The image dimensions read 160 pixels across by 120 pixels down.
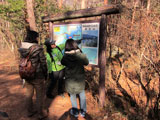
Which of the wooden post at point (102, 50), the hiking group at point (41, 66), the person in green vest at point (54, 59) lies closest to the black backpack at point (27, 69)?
the hiking group at point (41, 66)

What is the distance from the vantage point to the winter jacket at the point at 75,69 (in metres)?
2.56

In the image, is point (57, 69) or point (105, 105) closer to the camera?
point (105, 105)

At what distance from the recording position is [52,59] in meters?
3.65

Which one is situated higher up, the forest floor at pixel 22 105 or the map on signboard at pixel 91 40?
the map on signboard at pixel 91 40

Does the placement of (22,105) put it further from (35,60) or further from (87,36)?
(87,36)

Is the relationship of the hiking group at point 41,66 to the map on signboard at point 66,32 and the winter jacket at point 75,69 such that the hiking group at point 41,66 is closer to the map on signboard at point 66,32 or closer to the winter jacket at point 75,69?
the winter jacket at point 75,69

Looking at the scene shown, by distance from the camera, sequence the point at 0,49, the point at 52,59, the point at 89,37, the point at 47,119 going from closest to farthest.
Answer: the point at 47,119, the point at 89,37, the point at 52,59, the point at 0,49

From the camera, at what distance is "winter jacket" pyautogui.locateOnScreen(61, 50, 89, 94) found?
8.39ft

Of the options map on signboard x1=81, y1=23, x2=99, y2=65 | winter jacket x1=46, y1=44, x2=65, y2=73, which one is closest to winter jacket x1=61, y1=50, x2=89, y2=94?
map on signboard x1=81, y1=23, x2=99, y2=65

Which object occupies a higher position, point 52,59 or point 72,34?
point 72,34

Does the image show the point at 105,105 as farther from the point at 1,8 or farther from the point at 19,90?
the point at 1,8

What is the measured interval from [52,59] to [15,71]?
4.57 m

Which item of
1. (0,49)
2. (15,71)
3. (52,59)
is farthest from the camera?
(0,49)

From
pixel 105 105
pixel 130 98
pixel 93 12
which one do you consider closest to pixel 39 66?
pixel 93 12
